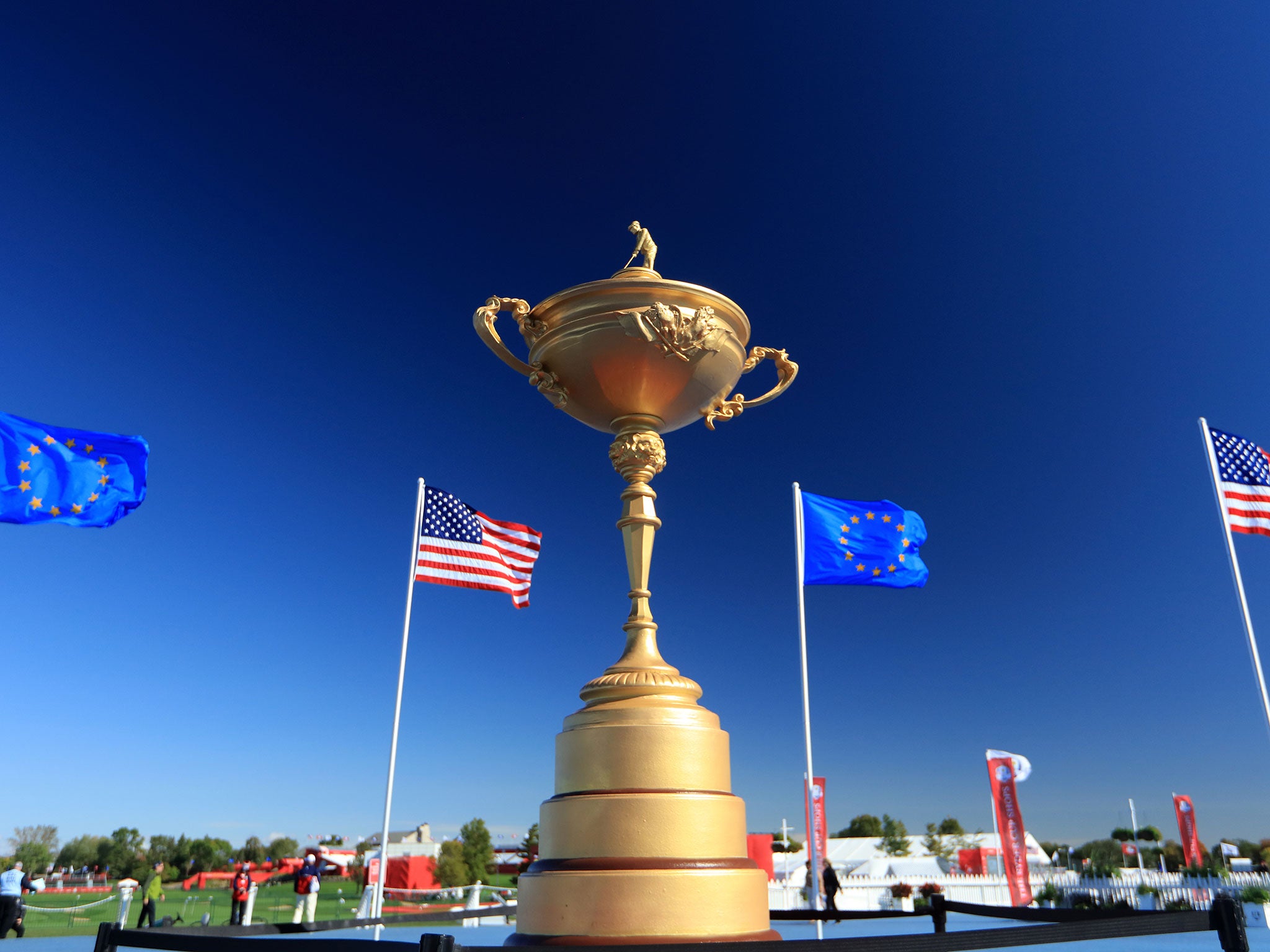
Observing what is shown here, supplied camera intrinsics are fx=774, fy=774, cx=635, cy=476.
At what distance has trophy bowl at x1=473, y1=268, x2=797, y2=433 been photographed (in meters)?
2.85

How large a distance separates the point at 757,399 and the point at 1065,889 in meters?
17.8

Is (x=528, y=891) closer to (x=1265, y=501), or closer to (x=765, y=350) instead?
(x=765, y=350)

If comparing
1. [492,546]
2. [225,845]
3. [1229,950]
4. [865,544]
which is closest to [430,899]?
[492,546]

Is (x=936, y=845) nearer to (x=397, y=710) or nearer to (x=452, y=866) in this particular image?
(x=452, y=866)

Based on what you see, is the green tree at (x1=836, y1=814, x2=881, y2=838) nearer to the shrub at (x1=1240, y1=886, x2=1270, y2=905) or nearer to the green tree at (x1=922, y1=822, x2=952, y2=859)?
the green tree at (x1=922, y1=822, x2=952, y2=859)

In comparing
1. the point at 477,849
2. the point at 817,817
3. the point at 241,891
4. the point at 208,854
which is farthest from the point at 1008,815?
the point at 208,854

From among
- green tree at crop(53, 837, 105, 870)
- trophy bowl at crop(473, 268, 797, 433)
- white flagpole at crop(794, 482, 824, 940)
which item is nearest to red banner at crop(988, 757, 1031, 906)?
white flagpole at crop(794, 482, 824, 940)

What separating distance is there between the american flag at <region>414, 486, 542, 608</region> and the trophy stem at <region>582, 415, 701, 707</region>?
6502 mm

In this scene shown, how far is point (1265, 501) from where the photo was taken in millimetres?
9594

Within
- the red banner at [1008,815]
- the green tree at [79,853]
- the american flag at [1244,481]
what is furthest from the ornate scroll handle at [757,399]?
the green tree at [79,853]

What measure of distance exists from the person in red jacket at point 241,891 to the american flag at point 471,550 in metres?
4.94

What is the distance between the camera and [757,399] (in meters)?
3.39

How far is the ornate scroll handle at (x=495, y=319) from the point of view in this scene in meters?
2.95

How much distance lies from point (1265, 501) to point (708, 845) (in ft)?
34.3
